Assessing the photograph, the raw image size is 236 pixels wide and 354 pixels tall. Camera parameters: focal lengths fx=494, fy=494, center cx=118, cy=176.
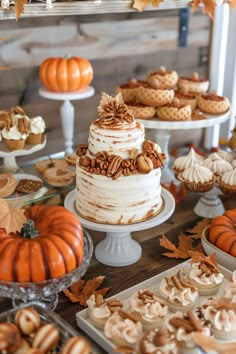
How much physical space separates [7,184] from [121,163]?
1.40ft

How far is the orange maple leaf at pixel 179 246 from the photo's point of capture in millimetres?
1404

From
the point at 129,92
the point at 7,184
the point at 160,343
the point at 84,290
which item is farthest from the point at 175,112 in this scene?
the point at 160,343

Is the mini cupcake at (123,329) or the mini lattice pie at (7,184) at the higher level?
the mini lattice pie at (7,184)

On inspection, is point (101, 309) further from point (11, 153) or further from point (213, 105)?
point (213, 105)

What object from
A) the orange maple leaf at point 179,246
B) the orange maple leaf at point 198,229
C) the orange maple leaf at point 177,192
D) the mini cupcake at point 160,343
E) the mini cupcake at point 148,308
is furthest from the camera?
the orange maple leaf at point 177,192

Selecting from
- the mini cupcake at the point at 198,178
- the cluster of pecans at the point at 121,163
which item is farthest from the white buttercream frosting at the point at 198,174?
the cluster of pecans at the point at 121,163

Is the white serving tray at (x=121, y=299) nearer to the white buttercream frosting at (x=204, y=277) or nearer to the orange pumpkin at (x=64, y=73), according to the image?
the white buttercream frosting at (x=204, y=277)

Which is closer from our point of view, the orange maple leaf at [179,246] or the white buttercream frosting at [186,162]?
the orange maple leaf at [179,246]

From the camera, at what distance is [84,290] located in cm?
124

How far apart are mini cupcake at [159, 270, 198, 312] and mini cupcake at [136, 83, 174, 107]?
738 mm

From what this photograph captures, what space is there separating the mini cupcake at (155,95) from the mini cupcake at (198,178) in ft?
0.88

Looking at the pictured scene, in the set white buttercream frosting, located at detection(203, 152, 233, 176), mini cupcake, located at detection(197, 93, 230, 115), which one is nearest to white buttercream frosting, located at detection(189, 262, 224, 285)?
white buttercream frosting, located at detection(203, 152, 233, 176)

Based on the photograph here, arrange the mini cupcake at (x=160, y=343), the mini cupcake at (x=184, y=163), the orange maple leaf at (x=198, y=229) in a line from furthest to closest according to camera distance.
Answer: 1. the mini cupcake at (x=184, y=163)
2. the orange maple leaf at (x=198, y=229)
3. the mini cupcake at (x=160, y=343)

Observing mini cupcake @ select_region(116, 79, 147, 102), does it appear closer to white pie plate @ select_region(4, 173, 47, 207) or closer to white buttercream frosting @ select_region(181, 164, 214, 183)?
white buttercream frosting @ select_region(181, 164, 214, 183)
